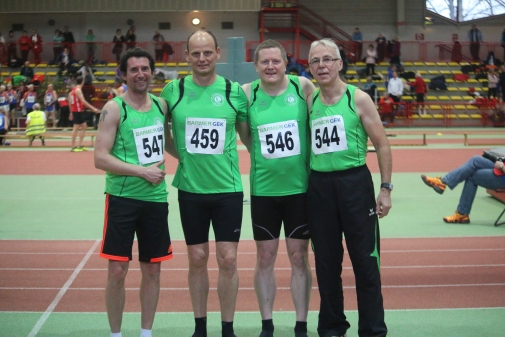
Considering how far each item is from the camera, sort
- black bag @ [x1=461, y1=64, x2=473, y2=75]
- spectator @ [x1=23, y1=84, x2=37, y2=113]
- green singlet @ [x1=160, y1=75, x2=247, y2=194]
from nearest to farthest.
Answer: green singlet @ [x1=160, y1=75, x2=247, y2=194] → spectator @ [x1=23, y1=84, x2=37, y2=113] → black bag @ [x1=461, y1=64, x2=473, y2=75]

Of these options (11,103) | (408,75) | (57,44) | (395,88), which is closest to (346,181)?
(395,88)

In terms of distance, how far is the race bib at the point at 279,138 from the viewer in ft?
16.3

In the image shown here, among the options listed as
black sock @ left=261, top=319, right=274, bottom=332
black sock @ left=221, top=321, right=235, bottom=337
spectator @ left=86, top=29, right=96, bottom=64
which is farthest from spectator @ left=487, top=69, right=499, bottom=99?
black sock @ left=221, top=321, right=235, bottom=337

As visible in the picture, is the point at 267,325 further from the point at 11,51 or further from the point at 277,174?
the point at 11,51

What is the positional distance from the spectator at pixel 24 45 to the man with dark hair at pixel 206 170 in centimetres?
2918

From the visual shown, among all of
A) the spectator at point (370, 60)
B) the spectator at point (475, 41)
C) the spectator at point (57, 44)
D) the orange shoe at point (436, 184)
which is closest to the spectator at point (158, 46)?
the spectator at point (57, 44)

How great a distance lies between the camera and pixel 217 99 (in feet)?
16.3

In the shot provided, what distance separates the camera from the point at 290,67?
2711cm

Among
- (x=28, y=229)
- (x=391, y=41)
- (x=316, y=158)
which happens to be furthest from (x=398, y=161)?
(x=391, y=41)

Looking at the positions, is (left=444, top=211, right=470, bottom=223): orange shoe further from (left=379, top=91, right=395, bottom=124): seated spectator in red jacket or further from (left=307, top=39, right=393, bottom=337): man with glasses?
(left=379, top=91, right=395, bottom=124): seated spectator in red jacket

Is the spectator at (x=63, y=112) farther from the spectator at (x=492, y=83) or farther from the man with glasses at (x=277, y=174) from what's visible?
the man with glasses at (x=277, y=174)

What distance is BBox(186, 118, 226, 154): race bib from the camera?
491 centimetres

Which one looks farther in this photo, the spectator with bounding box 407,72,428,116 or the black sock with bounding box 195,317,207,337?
the spectator with bounding box 407,72,428,116

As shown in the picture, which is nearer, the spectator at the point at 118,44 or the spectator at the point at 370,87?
the spectator at the point at 370,87
